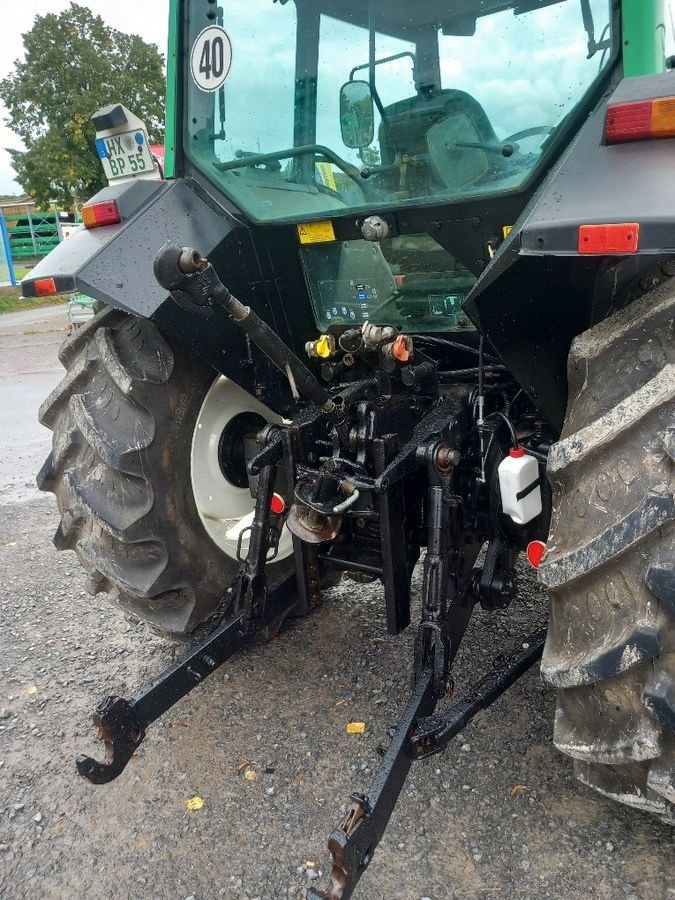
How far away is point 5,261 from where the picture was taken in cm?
1998

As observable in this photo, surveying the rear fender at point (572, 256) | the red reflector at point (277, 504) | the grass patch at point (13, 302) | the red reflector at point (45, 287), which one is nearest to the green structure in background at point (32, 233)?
the grass patch at point (13, 302)

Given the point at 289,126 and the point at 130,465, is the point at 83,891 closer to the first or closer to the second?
the point at 130,465

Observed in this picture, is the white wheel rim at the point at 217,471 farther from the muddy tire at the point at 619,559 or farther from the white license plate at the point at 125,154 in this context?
the white license plate at the point at 125,154

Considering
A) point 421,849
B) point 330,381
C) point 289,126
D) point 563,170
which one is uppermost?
point 289,126

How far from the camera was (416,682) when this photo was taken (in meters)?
2.06

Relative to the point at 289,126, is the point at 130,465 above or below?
below

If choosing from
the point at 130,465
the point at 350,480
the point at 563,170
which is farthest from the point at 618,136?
the point at 130,465

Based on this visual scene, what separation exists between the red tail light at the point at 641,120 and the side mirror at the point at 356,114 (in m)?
0.89

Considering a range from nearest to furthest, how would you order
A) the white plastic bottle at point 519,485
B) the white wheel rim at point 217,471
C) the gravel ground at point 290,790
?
1. the gravel ground at point 290,790
2. the white plastic bottle at point 519,485
3. the white wheel rim at point 217,471

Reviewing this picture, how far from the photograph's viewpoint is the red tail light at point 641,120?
157 centimetres

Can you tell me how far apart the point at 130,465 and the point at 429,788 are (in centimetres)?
135

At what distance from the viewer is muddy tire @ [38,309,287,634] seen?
2406 mm

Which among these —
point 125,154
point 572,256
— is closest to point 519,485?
point 572,256

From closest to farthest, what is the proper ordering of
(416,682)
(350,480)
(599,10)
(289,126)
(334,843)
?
(334,843) < (599,10) < (416,682) < (350,480) < (289,126)
